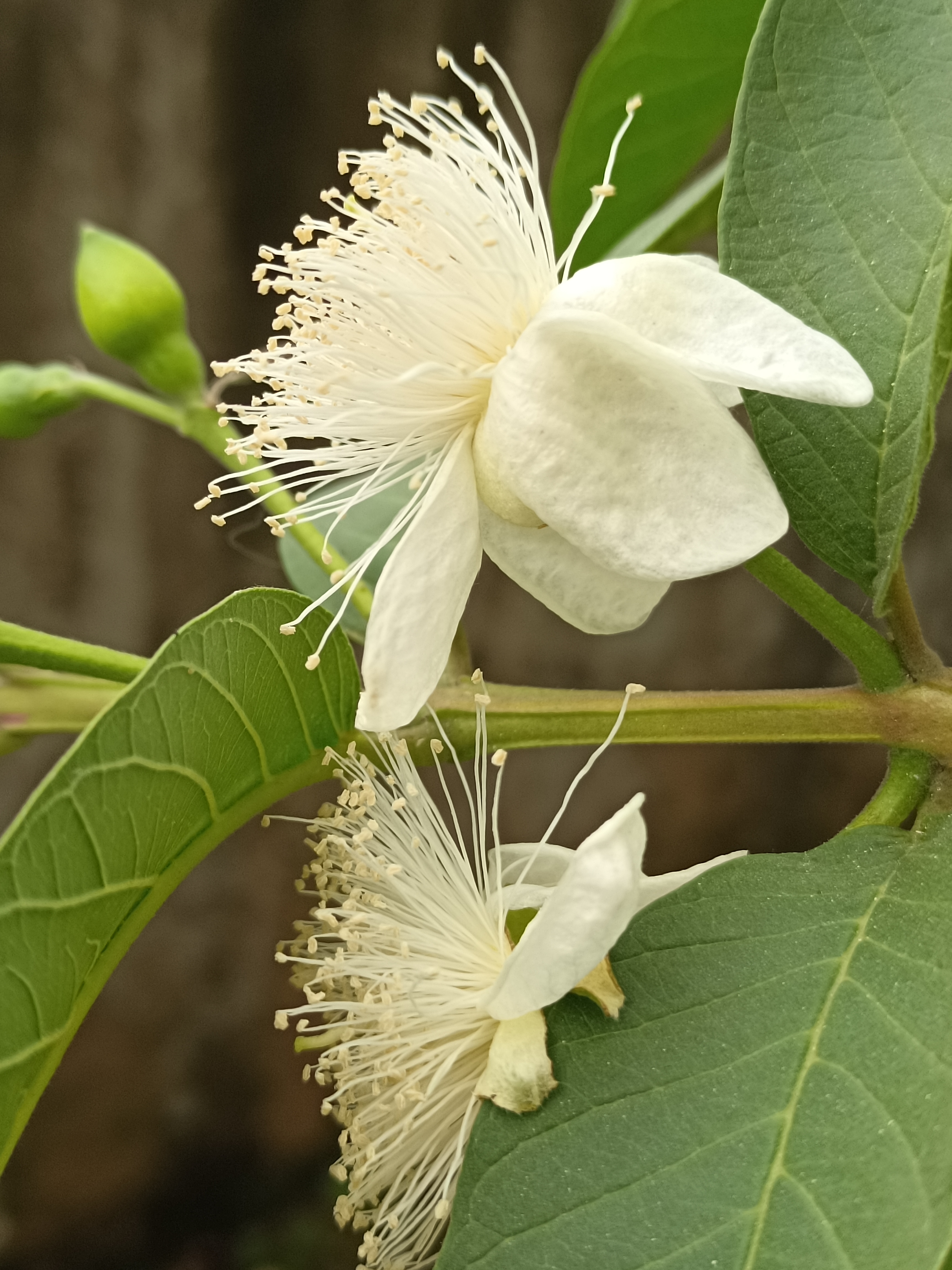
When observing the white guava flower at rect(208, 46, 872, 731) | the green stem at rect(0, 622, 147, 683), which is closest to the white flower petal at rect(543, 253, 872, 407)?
the white guava flower at rect(208, 46, 872, 731)

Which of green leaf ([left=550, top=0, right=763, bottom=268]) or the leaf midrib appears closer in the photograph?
the leaf midrib

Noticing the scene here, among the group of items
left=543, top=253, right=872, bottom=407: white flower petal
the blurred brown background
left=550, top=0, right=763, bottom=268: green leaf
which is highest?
left=550, top=0, right=763, bottom=268: green leaf

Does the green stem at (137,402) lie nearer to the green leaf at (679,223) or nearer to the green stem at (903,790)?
the green leaf at (679,223)

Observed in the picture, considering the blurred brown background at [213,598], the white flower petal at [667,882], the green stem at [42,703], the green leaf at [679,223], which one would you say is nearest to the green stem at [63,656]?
the green stem at [42,703]

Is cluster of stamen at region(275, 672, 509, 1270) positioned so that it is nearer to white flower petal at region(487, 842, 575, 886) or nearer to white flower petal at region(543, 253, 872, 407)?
white flower petal at region(487, 842, 575, 886)

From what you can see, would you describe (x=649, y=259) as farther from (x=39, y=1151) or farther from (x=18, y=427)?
(x=39, y=1151)

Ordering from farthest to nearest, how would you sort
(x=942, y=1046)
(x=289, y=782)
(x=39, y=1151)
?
(x=39, y=1151) → (x=289, y=782) → (x=942, y=1046)

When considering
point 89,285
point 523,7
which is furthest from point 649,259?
point 523,7

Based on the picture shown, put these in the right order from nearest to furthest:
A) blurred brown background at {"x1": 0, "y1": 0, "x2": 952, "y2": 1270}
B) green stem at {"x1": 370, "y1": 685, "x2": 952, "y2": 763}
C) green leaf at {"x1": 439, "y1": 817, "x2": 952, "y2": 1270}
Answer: green leaf at {"x1": 439, "y1": 817, "x2": 952, "y2": 1270} → green stem at {"x1": 370, "y1": 685, "x2": 952, "y2": 763} → blurred brown background at {"x1": 0, "y1": 0, "x2": 952, "y2": 1270}
